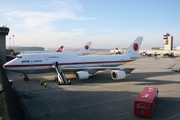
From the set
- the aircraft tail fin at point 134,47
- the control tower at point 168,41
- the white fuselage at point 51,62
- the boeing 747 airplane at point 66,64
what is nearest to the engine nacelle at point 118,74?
the boeing 747 airplane at point 66,64

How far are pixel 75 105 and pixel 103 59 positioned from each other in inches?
668

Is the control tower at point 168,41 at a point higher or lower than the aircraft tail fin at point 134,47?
higher

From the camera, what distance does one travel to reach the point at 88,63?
29.8 metres

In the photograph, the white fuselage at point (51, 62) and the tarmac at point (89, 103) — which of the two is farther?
the white fuselage at point (51, 62)

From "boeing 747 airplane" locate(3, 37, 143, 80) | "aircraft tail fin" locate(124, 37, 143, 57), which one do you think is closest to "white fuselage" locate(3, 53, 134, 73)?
"boeing 747 airplane" locate(3, 37, 143, 80)

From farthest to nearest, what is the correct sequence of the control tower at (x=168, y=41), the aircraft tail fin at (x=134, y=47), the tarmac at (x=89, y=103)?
1. the control tower at (x=168, y=41)
2. the aircraft tail fin at (x=134, y=47)
3. the tarmac at (x=89, y=103)

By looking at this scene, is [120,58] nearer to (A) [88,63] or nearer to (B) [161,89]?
(A) [88,63]

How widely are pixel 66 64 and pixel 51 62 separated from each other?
251 cm

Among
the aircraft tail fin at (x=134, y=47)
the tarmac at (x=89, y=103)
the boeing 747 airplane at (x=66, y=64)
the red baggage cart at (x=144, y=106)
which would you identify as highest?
the aircraft tail fin at (x=134, y=47)

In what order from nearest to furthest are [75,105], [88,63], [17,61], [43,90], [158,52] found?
[75,105]
[43,90]
[17,61]
[88,63]
[158,52]

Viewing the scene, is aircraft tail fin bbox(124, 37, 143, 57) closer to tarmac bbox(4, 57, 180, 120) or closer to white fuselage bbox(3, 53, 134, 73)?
white fuselage bbox(3, 53, 134, 73)

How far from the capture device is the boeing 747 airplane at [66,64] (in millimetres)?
24891

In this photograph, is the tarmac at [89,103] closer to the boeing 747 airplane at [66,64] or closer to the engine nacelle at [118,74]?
the engine nacelle at [118,74]

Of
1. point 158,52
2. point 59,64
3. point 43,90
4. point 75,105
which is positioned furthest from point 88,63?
point 158,52
